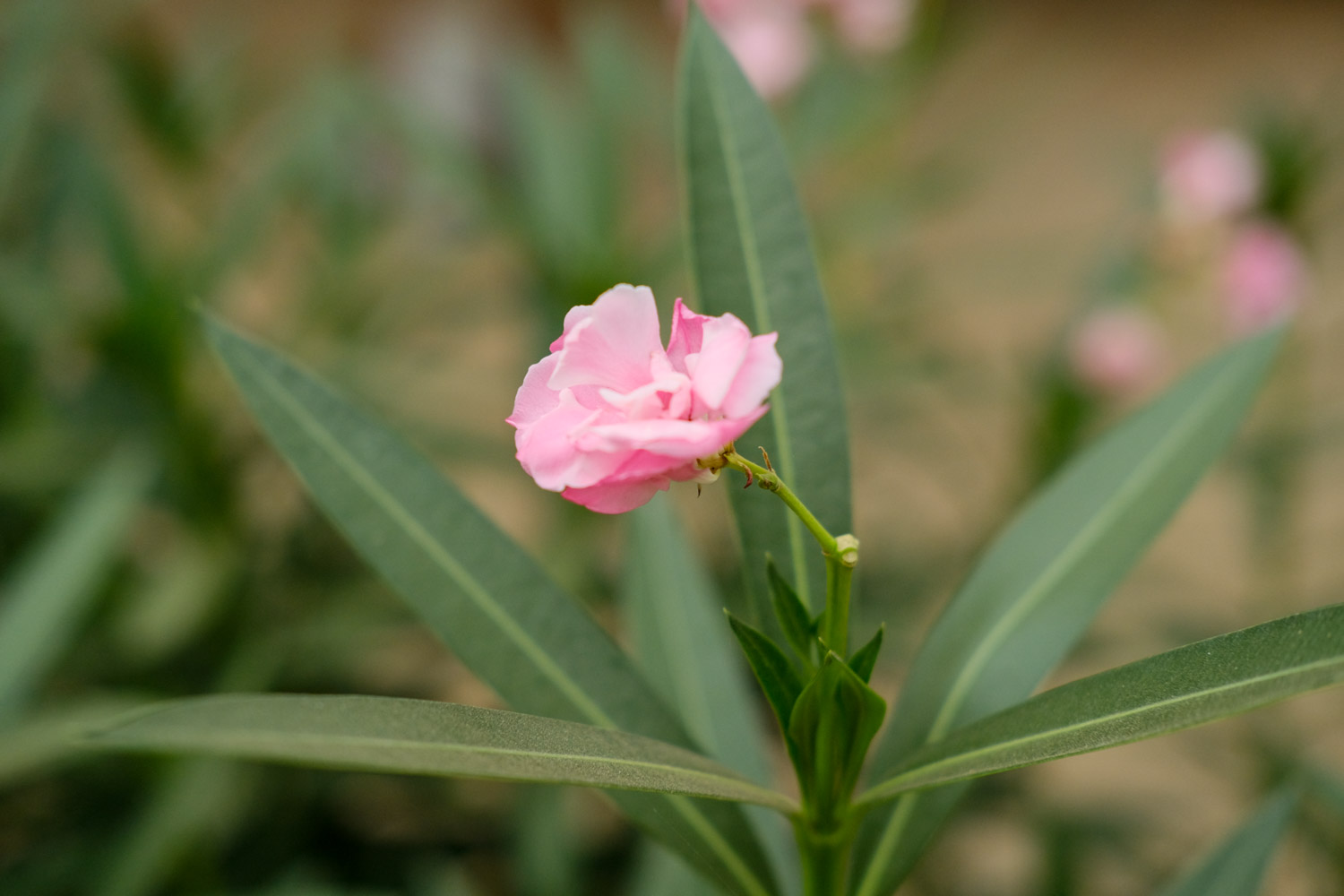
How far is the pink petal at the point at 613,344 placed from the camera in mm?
267

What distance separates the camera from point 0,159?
2.95 feet

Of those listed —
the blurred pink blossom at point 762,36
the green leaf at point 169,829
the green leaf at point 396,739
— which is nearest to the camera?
the green leaf at point 396,739

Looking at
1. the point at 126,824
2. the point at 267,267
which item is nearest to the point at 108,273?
the point at 267,267

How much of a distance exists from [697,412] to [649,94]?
4.72 ft

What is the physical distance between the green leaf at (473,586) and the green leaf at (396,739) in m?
0.10

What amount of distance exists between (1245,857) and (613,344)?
1.41 ft

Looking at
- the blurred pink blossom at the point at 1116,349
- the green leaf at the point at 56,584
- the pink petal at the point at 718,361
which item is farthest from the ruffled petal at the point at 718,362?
the blurred pink blossom at the point at 1116,349

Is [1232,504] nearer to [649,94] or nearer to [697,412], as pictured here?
[649,94]

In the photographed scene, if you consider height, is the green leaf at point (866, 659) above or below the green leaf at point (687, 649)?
above

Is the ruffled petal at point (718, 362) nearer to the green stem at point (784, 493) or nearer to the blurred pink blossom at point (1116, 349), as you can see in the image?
the green stem at point (784, 493)

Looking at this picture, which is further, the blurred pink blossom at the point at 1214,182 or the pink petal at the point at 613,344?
the blurred pink blossom at the point at 1214,182

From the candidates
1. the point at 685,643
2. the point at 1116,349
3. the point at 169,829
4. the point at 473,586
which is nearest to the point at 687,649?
the point at 685,643

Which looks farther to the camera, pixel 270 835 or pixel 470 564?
pixel 270 835

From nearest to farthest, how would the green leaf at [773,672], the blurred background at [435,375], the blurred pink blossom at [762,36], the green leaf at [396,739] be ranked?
the green leaf at [396,739] → the green leaf at [773,672] → the blurred background at [435,375] → the blurred pink blossom at [762,36]
